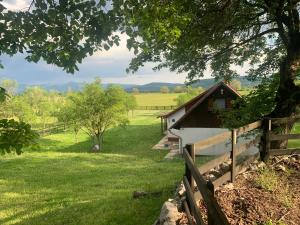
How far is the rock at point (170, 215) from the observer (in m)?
6.39

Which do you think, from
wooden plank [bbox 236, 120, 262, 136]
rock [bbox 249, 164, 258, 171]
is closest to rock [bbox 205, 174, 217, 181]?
rock [bbox 249, 164, 258, 171]

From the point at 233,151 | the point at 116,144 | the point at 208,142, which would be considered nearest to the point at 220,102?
the point at 116,144

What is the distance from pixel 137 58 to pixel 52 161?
25.9 meters

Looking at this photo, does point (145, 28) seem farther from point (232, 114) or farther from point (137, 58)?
point (232, 114)

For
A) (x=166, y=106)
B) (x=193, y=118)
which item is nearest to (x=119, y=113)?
(x=193, y=118)

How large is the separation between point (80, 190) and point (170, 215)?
46.7 feet

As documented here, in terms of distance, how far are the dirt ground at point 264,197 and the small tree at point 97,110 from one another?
46.5m

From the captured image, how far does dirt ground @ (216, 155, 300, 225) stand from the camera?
6434 mm

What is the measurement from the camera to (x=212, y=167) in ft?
23.4

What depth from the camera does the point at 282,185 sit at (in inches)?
325

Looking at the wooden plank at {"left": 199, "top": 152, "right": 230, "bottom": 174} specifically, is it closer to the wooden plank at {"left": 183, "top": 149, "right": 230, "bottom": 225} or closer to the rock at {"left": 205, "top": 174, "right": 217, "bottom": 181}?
the rock at {"left": 205, "top": 174, "right": 217, "bottom": 181}

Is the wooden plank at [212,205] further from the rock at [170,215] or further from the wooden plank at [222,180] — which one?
the wooden plank at [222,180]

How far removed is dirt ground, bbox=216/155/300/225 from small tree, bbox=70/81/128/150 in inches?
1829

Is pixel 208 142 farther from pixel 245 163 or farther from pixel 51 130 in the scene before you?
pixel 51 130
